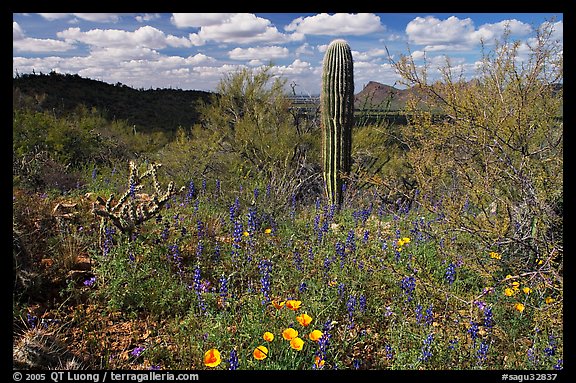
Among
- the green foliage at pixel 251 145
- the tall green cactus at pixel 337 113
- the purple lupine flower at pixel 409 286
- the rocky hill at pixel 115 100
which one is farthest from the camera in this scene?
the rocky hill at pixel 115 100

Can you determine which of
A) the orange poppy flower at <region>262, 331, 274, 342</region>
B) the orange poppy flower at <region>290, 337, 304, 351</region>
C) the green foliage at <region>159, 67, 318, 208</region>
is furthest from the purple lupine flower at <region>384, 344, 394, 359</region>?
the green foliage at <region>159, 67, 318, 208</region>

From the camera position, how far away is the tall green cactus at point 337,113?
6504 mm

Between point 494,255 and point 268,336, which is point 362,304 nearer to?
point 268,336

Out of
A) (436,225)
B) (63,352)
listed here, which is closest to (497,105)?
(436,225)

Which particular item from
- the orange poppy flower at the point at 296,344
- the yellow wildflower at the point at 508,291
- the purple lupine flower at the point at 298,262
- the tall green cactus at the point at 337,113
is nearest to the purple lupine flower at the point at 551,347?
the yellow wildflower at the point at 508,291

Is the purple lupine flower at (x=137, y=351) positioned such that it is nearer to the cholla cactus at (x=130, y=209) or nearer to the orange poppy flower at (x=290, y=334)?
the orange poppy flower at (x=290, y=334)

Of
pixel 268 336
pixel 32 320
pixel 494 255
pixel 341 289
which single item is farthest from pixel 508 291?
pixel 32 320

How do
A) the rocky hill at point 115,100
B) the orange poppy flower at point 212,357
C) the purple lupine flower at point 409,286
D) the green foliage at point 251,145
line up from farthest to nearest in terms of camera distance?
the rocky hill at point 115,100, the green foliage at point 251,145, the purple lupine flower at point 409,286, the orange poppy flower at point 212,357

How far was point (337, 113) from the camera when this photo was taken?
21.5ft

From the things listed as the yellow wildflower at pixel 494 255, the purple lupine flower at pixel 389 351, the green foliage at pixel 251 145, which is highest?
the green foliage at pixel 251 145

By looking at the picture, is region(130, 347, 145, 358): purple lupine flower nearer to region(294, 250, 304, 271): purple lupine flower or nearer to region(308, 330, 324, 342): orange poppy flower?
region(308, 330, 324, 342): orange poppy flower

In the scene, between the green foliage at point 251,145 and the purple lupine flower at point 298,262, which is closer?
the purple lupine flower at point 298,262

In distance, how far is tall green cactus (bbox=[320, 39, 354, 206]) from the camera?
650 cm
